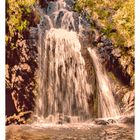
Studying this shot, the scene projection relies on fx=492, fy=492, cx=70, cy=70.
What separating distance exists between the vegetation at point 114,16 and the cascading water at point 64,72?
0.12m

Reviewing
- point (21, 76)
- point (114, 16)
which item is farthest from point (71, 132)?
point (114, 16)

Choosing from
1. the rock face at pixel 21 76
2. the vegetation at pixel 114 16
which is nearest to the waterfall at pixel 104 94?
the vegetation at pixel 114 16

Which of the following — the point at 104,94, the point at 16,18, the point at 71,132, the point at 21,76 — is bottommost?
the point at 71,132

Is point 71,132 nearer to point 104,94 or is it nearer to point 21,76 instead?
point 104,94

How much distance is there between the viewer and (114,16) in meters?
2.92

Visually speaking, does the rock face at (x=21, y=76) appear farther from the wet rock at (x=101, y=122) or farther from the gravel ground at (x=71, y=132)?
the wet rock at (x=101, y=122)

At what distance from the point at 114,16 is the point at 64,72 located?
44 cm

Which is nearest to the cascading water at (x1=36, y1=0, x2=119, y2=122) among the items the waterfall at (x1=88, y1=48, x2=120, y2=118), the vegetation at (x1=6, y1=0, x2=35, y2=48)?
the waterfall at (x1=88, y1=48, x2=120, y2=118)

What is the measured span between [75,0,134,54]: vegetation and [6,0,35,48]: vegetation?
0.30 meters

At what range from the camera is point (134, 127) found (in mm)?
2850
